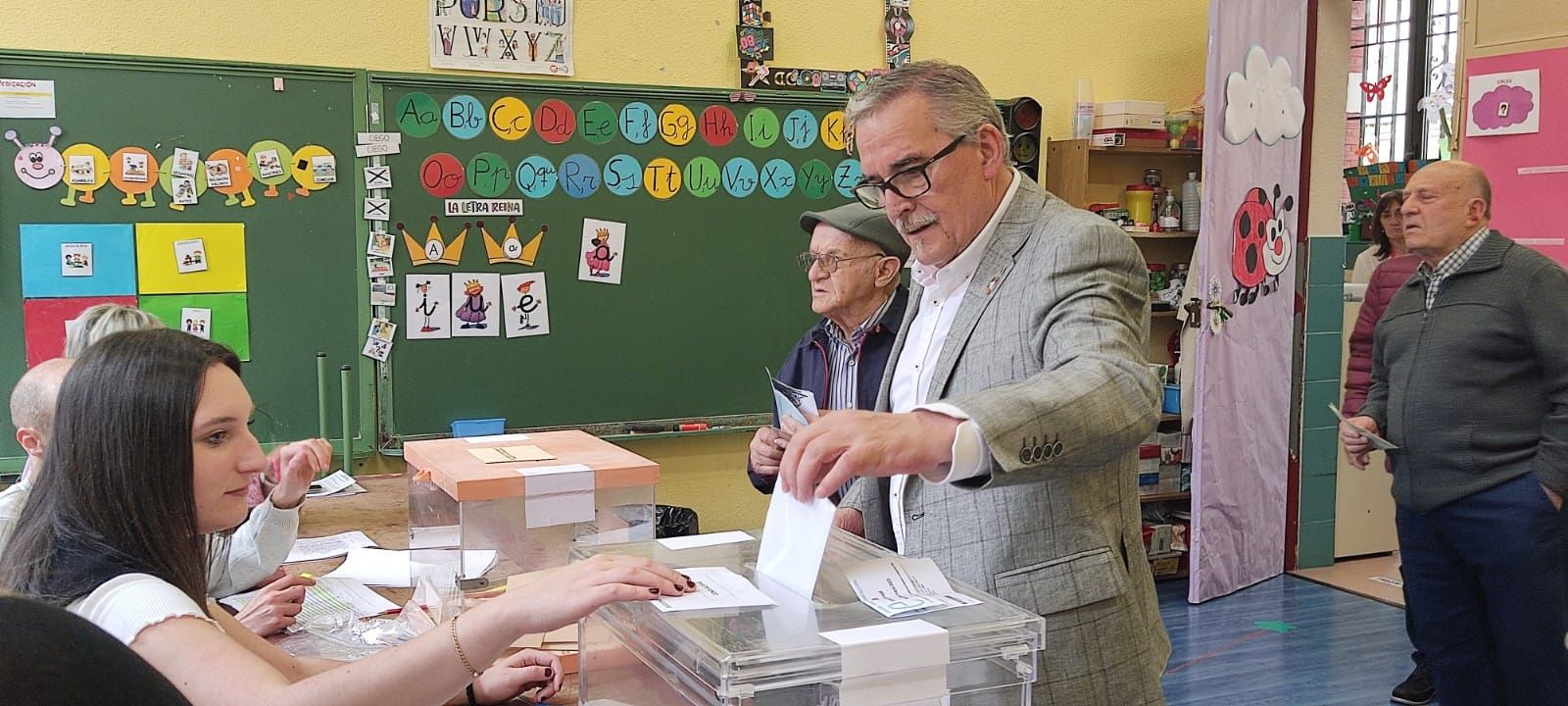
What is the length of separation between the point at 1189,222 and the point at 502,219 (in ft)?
9.97

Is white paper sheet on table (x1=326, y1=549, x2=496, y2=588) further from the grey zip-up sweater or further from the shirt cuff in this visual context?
the grey zip-up sweater

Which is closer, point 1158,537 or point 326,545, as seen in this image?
point 326,545

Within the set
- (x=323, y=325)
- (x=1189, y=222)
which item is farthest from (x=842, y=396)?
(x=1189, y=222)

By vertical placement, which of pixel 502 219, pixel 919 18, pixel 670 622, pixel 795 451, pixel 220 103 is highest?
pixel 919 18

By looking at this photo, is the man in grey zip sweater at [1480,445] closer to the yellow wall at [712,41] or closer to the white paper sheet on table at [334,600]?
the yellow wall at [712,41]

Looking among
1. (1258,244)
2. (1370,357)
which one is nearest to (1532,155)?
(1370,357)

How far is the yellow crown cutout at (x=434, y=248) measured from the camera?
4180 millimetres

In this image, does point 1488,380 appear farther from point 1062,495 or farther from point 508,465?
point 508,465

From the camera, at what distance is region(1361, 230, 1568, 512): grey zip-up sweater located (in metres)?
3.32

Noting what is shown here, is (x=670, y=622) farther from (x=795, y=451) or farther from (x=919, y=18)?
(x=919, y=18)

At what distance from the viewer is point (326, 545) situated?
294 cm

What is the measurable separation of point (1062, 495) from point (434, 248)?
315cm

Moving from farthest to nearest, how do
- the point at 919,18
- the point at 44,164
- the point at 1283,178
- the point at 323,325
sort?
the point at 1283,178 → the point at 919,18 → the point at 323,325 → the point at 44,164

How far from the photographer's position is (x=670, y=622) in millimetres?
1208
